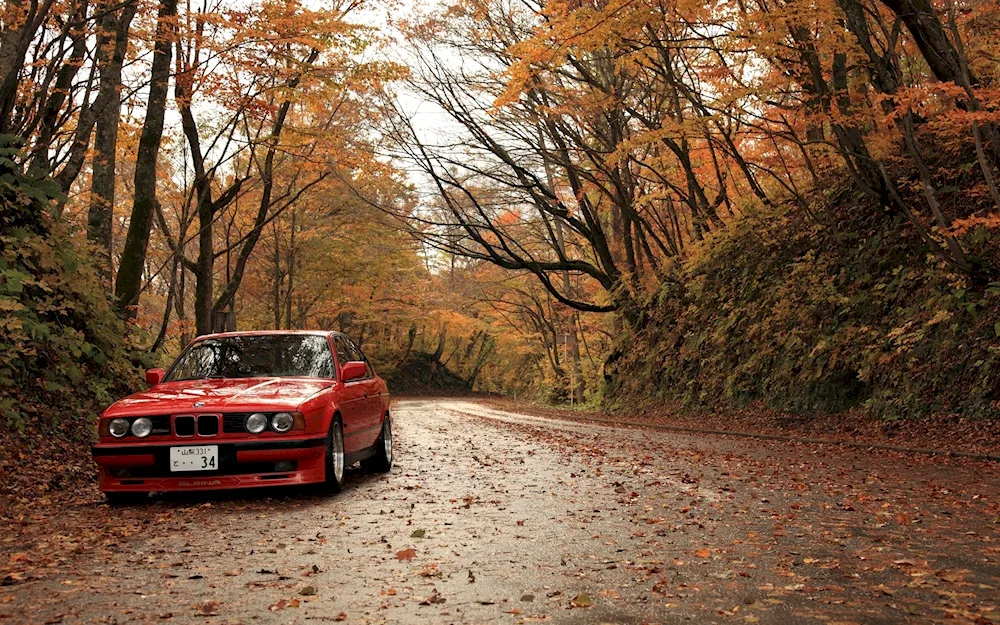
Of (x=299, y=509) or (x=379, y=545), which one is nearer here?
(x=379, y=545)

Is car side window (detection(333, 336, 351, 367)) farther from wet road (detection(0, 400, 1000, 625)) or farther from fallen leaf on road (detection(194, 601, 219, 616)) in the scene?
fallen leaf on road (detection(194, 601, 219, 616))

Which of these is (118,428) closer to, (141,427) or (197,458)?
(141,427)

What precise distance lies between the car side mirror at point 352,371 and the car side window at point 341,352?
30 cm

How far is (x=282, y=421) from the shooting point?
7.88 m

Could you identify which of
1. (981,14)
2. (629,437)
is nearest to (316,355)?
(629,437)

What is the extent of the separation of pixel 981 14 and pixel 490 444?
1151 centimetres

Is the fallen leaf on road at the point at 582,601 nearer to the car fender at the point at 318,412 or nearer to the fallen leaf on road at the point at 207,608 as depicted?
the fallen leaf on road at the point at 207,608

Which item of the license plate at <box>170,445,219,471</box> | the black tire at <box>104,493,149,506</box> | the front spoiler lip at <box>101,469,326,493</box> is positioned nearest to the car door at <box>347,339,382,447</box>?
the front spoiler lip at <box>101,469,326,493</box>

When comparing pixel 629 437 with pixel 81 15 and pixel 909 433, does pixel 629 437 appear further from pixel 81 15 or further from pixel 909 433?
pixel 81 15

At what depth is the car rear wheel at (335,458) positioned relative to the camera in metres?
8.21

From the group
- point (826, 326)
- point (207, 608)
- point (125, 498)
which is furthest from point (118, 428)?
point (826, 326)

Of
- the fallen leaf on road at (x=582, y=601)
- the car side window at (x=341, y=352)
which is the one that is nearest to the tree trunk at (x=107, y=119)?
the car side window at (x=341, y=352)

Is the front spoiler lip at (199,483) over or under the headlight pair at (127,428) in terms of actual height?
under

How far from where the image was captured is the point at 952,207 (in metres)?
15.3
